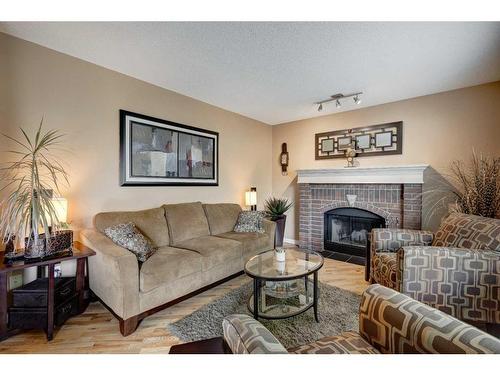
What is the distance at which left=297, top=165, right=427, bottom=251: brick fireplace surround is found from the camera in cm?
312

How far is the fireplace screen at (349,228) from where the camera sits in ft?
11.8

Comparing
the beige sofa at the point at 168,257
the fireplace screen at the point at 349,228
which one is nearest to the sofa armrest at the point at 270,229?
the beige sofa at the point at 168,257

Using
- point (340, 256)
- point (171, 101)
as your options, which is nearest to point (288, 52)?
point (171, 101)

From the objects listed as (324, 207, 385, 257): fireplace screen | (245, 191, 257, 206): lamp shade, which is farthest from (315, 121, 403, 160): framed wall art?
(245, 191, 257, 206): lamp shade

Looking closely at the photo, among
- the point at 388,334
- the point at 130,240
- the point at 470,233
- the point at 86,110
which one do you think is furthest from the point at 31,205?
the point at 470,233

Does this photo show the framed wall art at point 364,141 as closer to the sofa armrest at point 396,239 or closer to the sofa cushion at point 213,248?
the sofa armrest at point 396,239

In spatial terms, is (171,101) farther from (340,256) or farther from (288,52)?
(340,256)

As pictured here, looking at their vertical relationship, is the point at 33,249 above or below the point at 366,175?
below

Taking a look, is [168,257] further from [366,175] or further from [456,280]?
Answer: [366,175]

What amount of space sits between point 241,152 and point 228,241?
1881 mm

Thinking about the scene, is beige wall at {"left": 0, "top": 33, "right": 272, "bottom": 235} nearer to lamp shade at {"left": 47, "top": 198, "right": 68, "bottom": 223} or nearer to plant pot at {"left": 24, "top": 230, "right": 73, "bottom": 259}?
lamp shade at {"left": 47, "top": 198, "right": 68, "bottom": 223}

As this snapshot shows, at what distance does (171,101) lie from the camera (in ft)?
9.95

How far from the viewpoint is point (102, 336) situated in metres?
1.71

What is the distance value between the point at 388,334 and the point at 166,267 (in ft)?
5.36
